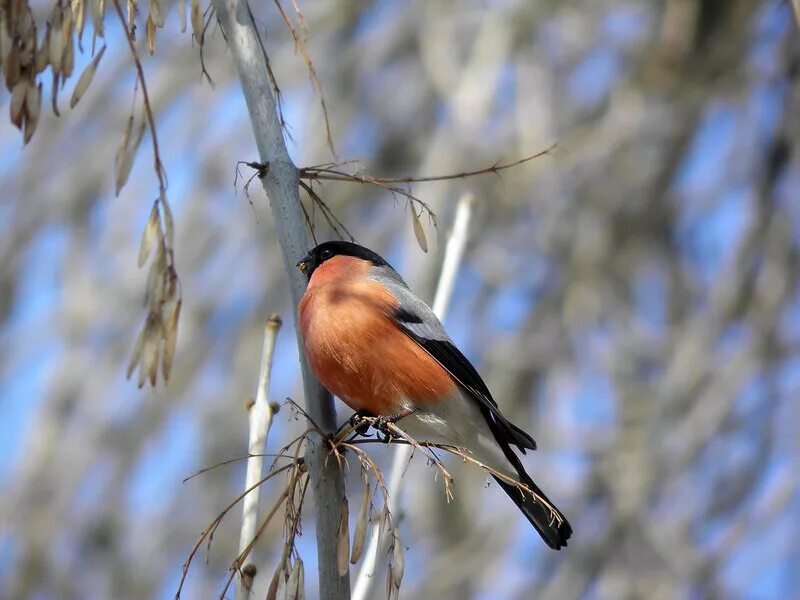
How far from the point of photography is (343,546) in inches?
58.9

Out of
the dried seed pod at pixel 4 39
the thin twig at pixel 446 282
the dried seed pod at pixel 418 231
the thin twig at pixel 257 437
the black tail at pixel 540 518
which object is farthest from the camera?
the black tail at pixel 540 518

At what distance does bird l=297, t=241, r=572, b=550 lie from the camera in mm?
2355

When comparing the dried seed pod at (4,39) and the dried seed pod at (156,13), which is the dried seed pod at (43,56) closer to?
the dried seed pod at (4,39)

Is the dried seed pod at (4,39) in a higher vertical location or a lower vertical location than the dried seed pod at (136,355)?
higher

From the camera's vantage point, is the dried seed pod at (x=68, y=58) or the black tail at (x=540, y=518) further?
the black tail at (x=540, y=518)

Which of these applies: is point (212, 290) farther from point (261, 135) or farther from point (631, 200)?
point (261, 135)

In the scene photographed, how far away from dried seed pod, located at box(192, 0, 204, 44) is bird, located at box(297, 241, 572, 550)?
30.6 inches

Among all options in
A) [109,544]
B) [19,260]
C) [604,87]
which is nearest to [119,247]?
[19,260]

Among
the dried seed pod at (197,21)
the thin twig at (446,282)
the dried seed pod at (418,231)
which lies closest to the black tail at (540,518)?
the thin twig at (446,282)

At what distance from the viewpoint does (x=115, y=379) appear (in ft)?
12.9

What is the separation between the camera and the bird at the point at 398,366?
2.36m

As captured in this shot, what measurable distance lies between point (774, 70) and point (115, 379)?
298cm

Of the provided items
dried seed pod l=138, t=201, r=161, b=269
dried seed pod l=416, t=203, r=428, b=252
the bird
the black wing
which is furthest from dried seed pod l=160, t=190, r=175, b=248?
the black wing

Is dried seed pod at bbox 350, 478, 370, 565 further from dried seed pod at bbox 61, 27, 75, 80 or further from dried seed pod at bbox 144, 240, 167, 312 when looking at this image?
dried seed pod at bbox 61, 27, 75, 80
